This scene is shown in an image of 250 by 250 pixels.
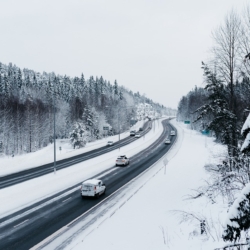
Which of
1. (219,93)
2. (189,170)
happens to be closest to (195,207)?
(219,93)

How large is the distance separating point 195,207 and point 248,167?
7.18 metres

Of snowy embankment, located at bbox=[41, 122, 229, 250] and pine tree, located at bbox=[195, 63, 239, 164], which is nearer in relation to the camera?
snowy embankment, located at bbox=[41, 122, 229, 250]

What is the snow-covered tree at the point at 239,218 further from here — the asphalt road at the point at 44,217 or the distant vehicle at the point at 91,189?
the distant vehicle at the point at 91,189

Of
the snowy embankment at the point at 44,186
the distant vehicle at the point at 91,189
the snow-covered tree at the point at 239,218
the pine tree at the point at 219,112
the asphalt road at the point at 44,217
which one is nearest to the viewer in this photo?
the snow-covered tree at the point at 239,218

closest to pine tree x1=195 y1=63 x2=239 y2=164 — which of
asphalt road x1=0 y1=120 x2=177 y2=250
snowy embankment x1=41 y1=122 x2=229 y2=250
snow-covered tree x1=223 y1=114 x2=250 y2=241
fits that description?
snowy embankment x1=41 y1=122 x2=229 y2=250

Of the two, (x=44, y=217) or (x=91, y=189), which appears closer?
(x=44, y=217)

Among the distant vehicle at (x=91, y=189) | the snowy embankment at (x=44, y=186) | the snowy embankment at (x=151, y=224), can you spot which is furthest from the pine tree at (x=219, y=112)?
the snowy embankment at (x=44, y=186)

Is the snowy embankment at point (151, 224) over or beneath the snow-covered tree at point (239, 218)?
beneath

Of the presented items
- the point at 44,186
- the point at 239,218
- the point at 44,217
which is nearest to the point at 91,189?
the point at 44,217

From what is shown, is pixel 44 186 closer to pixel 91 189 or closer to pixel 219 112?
pixel 91 189

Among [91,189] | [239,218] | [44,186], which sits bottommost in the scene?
[44,186]

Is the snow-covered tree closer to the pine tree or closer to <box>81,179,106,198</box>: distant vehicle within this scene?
<box>81,179,106,198</box>: distant vehicle

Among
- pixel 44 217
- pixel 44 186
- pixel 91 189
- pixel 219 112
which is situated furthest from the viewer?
pixel 44 186

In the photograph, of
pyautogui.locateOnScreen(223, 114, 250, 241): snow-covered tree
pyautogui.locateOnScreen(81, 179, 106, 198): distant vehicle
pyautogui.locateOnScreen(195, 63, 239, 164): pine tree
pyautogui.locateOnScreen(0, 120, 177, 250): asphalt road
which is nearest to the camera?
pyautogui.locateOnScreen(223, 114, 250, 241): snow-covered tree
